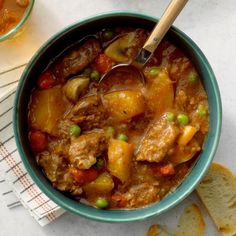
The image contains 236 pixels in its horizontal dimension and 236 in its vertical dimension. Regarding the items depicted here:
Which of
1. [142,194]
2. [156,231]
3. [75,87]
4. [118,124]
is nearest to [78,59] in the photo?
[75,87]

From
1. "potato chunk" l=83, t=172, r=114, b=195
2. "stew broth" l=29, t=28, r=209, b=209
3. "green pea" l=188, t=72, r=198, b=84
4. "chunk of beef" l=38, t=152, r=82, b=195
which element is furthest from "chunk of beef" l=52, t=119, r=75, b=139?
"green pea" l=188, t=72, r=198, b=84

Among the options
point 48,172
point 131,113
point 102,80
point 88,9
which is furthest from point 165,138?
point 88,9

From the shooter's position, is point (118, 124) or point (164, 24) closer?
point (164, 24)

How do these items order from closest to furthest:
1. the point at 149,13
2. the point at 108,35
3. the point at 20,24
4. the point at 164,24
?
the point at 164,24
the point at 108,35
the point at 20,24
the point at 149,13

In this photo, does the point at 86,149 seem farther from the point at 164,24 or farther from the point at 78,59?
the point at 164,24

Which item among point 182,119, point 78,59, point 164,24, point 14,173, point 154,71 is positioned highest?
point 164,24

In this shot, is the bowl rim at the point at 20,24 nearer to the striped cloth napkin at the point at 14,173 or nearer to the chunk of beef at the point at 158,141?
the striped cloth napkin at the point at 14,173

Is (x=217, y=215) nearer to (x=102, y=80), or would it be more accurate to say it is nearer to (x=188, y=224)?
(x=188, y=224)

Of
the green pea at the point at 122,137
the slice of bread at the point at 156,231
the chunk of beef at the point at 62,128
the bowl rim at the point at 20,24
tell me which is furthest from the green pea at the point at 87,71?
the slice of bread at the point at 156,231
